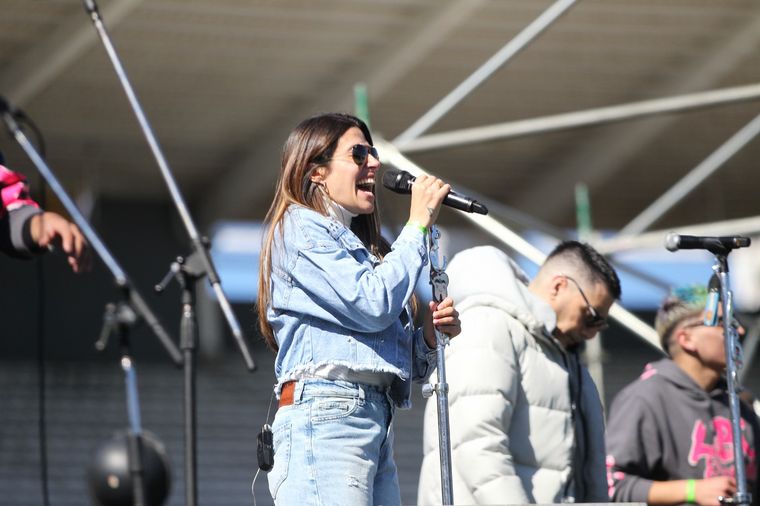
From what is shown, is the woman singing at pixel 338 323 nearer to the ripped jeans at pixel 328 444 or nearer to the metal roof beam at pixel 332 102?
the ripped jeans at pixel 328 444

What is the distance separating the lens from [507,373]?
389cm

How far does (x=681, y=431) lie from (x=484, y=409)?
1.10 meters

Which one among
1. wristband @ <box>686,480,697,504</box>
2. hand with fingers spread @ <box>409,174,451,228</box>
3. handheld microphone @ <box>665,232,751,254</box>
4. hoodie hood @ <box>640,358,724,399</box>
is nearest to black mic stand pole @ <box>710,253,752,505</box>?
handheld microphone @ <box>665,232,751,254</box>

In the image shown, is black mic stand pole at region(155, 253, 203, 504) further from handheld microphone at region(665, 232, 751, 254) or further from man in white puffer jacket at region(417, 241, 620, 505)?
handheld microphone at region(665, 232, 751, 254)

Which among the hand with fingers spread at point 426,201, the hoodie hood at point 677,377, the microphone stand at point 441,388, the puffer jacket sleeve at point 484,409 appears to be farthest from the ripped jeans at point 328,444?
the hoodie hood at point 677,377

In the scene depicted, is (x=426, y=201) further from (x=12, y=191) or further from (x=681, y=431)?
(x=681, y=431)

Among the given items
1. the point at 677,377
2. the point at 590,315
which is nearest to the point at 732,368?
the point at 590,315

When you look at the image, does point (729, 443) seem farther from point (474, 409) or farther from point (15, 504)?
point (15, 504)

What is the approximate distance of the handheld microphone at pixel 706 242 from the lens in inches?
154

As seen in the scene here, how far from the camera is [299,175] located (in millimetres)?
3332

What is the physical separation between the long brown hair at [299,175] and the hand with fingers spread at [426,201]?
0.23 m

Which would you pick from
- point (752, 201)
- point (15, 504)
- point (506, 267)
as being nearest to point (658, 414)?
point (506, 267)

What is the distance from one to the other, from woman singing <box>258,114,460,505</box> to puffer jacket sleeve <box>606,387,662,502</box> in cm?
137

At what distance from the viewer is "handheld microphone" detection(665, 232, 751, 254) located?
12.8ft
